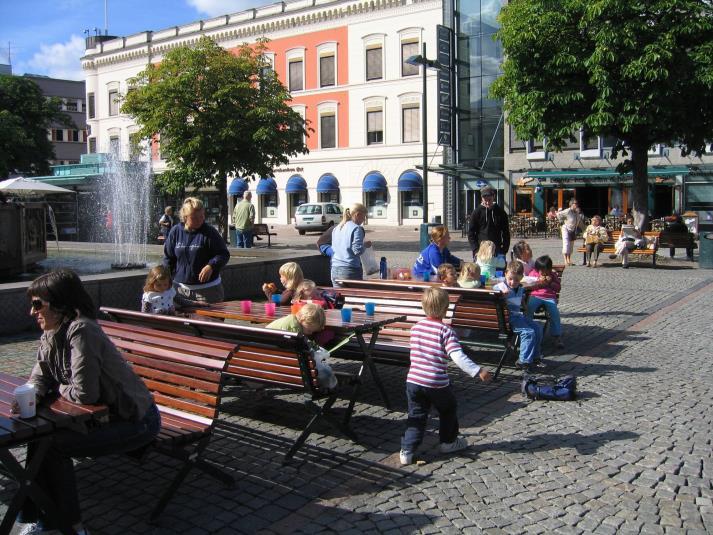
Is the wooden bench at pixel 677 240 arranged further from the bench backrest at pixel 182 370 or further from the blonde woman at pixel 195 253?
the bench backrest at pixel 182 370

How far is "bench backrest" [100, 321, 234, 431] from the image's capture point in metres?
4.19

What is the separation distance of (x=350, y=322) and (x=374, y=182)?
1437 inches

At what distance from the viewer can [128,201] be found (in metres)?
29.7

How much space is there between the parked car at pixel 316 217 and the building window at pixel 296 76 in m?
10.5

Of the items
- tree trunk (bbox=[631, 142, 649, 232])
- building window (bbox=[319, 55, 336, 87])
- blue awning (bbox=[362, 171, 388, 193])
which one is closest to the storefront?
blue awning (bbox=[362, 171, 388, 193])

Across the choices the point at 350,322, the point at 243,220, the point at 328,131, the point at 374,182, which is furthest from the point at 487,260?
the point at 328,131

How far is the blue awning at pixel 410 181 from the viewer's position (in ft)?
132

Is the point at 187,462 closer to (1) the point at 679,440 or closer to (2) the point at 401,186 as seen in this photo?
(1) the point at 679,440

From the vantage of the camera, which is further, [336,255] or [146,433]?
[336,255]

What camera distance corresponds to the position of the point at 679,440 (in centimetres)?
524

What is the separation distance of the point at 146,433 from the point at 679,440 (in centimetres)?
374

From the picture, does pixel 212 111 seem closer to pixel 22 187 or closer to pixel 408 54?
pixel 22 187

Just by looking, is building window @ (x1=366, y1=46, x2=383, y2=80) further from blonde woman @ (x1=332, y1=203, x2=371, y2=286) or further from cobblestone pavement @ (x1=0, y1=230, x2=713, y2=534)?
cobblestone pavement @ (x1=0, y1=230, x2=713, y2=534)

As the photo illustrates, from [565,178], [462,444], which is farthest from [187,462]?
[565,178]
